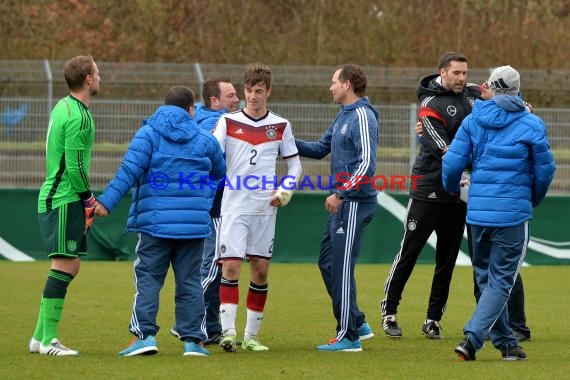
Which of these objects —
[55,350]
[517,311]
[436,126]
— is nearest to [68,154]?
[55,350]

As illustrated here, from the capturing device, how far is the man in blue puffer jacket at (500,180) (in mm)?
7863

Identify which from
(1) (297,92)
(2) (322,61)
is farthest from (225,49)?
(1) (297,92)

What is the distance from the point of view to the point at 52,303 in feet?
26.9

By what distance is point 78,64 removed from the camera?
8234mm

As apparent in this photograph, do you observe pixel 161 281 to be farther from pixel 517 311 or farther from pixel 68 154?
pixel 517 311

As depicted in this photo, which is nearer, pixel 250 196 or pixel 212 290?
pixel 250 196

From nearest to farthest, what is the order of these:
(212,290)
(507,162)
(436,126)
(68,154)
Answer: (507,162), (68,154), (212,290), (436,126)

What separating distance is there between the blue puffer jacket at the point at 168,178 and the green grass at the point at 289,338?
92 centimetres

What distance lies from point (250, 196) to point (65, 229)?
4.56ft

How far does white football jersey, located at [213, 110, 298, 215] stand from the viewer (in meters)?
8.73

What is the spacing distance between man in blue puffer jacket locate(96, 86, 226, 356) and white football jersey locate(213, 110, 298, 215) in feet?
1.59

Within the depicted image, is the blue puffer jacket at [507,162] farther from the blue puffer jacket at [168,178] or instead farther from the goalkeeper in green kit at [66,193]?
the goalkeeper in green kit at [66,193]

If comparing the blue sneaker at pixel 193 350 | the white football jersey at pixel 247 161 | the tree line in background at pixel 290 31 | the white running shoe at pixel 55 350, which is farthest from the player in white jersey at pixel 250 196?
the tree line in background at pixel 290 31

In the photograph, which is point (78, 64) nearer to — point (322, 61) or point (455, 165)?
point (455, 165)
